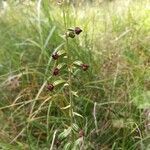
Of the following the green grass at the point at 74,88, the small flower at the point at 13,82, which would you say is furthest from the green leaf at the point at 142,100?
the small flower at the point at 13,82

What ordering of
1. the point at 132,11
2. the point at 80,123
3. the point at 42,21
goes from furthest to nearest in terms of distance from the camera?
the point at 132,11, the point at 42,21, the point at 80,123

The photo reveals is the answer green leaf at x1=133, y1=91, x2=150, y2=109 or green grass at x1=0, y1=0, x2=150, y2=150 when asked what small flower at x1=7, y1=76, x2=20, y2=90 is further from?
green leaf at x1=133, y1=91, x2=150, y2=109

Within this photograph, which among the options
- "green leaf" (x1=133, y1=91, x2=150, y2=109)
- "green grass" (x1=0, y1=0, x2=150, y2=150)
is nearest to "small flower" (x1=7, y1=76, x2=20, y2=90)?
"green grass" (x1=0, y1=0, x2=150, y2=150)

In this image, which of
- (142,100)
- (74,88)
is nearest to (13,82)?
(74,88)

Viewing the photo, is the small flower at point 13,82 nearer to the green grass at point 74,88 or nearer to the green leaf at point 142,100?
the green grass at point 74,88

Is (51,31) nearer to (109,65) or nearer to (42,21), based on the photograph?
(42,21)

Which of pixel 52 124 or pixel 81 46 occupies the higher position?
pixel 81 46

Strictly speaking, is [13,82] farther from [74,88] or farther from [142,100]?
[142,100]

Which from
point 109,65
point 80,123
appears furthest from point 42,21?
point 80,123

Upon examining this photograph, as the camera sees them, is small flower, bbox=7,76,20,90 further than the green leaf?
Yes
